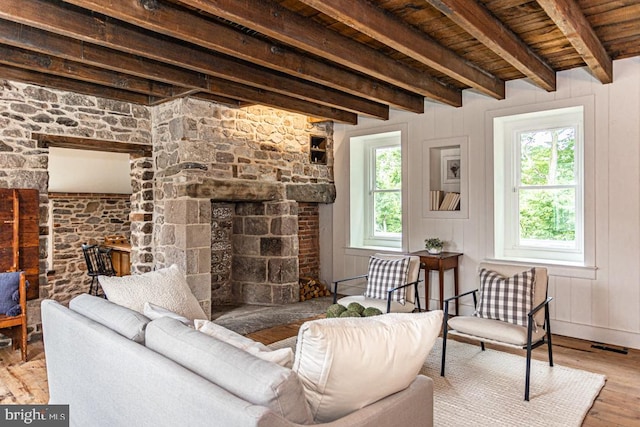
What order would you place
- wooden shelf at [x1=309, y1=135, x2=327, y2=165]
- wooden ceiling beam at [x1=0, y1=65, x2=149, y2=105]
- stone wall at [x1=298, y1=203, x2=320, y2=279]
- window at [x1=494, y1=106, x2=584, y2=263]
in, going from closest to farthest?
wooden ceiling beam at [x1=0, y1=65, x2=149, y2=105] → window at [x1=494, y1=106, x2=584, y2=263] → wooden shelf at [x1=309, y1=135, x2=327, y2=165] → stone wall at [x1=298, y1=203, x2=320, y2=279]

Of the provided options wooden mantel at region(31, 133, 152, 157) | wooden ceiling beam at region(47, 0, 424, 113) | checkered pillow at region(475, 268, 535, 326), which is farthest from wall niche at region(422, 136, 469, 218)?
wooden mantel at region(31, 133, 152, 157)

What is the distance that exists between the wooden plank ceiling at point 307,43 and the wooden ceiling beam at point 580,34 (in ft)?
0.04

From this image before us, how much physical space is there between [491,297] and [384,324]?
2.05m

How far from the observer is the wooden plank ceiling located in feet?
8.55

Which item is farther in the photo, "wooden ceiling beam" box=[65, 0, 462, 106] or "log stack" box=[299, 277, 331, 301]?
"log stack" box=[299, 277, 331, 301]

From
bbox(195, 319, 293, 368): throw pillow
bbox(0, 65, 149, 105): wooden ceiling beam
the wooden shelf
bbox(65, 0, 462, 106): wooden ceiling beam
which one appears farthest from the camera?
the wooden shelf

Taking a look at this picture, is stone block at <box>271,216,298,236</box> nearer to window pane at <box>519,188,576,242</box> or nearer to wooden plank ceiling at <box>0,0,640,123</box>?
wooden plank ceiling at <box>0,0,640,123</box>

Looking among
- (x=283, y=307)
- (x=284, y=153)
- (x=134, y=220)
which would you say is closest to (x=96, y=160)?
(x=134, y=220)

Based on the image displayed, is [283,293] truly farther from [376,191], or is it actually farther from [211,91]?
[211,91]

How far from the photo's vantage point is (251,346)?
1786mm

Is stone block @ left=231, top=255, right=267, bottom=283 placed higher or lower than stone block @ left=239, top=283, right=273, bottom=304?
higher

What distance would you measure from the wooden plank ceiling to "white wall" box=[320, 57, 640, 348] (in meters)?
0.20

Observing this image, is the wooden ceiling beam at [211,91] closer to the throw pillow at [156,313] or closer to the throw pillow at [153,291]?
the throw pillow at [153,291]

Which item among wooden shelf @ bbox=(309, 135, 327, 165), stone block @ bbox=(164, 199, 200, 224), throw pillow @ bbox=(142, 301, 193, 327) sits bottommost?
throw pillow @ bbox=(142, 301, 193, 327)
